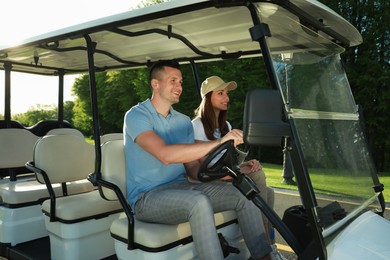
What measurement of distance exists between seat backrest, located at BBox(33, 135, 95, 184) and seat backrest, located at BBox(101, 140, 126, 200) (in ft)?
2.66

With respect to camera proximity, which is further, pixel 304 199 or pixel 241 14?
pixel 241 14

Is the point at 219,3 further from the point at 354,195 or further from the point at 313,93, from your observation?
the point at 354,195

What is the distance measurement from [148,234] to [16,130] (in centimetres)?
283

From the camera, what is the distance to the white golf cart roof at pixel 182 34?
1858 millimetres

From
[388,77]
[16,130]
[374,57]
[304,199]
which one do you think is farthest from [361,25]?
[304,199]

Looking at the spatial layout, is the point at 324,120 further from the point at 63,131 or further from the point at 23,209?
the point at 63,131

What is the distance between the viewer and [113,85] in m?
30.3

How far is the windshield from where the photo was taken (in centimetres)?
171

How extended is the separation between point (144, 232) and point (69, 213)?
2.72ft

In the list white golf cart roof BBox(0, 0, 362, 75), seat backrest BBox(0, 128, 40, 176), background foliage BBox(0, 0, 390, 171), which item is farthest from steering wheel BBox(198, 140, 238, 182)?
background foliage BBox(0, 0, 390, 171)

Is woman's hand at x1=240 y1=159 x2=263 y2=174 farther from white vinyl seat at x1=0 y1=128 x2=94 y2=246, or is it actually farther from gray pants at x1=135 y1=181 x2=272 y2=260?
white vinyl seat at x1=0 y1=128 x2=94 y2=246

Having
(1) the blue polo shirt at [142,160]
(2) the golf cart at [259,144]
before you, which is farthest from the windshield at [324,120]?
(1) the blue polo shirt at [142,160]

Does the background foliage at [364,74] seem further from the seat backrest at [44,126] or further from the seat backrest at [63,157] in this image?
the seat backrest at [63,157]

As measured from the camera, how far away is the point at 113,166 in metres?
2.67
